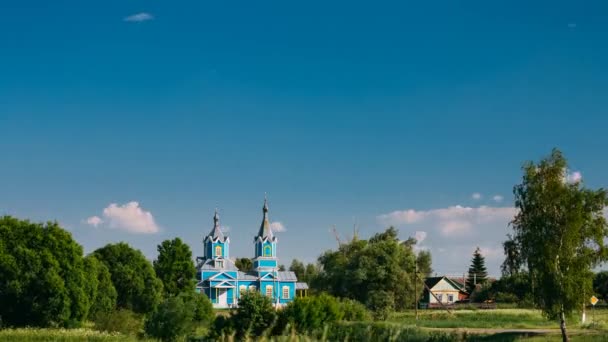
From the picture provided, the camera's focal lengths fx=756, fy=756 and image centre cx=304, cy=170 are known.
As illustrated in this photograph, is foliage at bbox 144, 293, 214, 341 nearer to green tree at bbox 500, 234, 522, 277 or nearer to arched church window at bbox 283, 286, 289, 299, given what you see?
green tree at bbox 500, 234, 522, 277

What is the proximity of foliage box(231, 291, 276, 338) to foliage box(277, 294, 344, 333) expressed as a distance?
0.91 m

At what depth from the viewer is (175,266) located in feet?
229

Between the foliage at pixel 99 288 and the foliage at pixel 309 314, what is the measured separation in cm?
1219

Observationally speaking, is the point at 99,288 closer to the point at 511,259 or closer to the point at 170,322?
the point at 170,322

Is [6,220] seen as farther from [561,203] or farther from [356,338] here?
[561,203]

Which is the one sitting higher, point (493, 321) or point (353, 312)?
point (353, 312)

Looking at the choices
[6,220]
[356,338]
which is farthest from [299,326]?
[6,220]

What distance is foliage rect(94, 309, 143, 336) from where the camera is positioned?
150 ft

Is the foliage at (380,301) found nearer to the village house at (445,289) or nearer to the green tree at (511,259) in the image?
the green tree at (511,259)

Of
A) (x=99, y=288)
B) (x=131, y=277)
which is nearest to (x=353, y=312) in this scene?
(x=99, y=288)

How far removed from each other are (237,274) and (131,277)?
31.2 metres

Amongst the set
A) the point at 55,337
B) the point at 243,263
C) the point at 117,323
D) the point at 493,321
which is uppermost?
the point at 243,263

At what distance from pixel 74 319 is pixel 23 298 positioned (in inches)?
125

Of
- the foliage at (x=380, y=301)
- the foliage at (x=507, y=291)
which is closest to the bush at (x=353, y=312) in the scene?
the foliage at (x=380, y=301)
